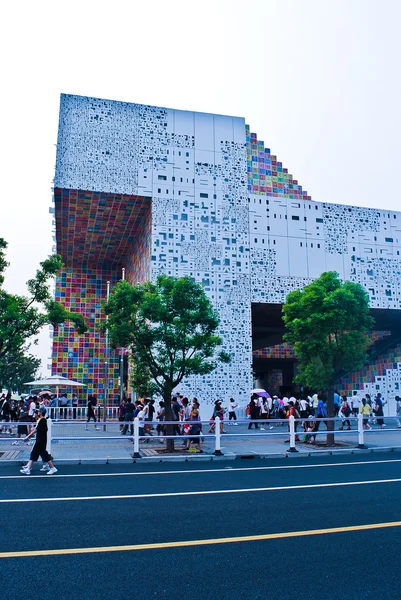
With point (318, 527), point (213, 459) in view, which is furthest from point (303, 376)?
point (318, 527)

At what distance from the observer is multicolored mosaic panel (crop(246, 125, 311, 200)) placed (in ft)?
111

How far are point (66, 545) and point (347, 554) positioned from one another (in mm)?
3063

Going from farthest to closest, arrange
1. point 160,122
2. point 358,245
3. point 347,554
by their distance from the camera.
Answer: point 358,245 < point 160,122 < point 347,554

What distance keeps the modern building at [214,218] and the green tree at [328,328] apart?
1117 centimetres

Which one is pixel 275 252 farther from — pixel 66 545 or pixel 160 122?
pixel 66 545

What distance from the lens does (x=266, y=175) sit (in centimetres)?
3416

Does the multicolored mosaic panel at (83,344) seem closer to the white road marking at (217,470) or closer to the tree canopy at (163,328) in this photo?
the tree canopy at (163,328)

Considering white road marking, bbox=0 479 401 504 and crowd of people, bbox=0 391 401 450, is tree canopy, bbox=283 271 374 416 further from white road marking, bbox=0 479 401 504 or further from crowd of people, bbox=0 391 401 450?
white road marking, bbox=0 479 401 504

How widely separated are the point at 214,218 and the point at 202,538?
26804 mm

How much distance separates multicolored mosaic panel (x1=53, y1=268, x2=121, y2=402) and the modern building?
1156mm

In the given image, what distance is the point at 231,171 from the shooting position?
32406mm

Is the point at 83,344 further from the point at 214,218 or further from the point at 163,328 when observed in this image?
the point at 163,328

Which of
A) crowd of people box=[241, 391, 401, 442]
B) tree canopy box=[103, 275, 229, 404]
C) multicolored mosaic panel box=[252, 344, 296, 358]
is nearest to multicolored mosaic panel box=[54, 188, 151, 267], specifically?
crowd of people box=[241, 391, 401, 442]

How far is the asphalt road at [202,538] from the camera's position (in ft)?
15.0
